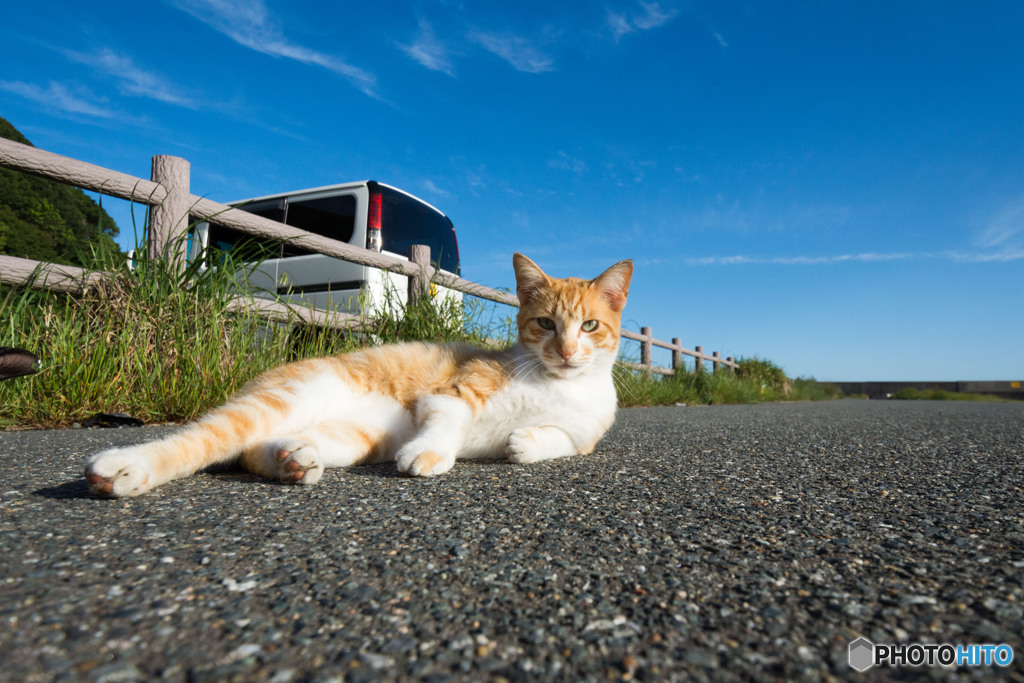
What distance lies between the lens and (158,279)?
3.81 m

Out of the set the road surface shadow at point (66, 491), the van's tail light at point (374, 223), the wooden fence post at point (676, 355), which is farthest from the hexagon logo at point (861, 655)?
the wooden fence post at point (676, 355)

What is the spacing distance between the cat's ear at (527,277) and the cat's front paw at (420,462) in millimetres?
1110

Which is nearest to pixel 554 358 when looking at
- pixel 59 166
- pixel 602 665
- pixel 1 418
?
pixel 602 665

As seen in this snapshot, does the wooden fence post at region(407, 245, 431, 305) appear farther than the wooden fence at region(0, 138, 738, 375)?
Yes

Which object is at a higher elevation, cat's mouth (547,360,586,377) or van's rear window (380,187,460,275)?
van's rear window (380,187,460,275)

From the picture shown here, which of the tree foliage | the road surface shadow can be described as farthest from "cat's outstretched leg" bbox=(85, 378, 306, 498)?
the tree foliage

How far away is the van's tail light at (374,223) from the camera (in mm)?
6805

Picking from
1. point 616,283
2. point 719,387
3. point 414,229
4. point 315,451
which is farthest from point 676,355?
point 315,451

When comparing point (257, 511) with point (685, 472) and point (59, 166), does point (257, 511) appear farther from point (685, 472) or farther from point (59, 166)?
point (59, 166)

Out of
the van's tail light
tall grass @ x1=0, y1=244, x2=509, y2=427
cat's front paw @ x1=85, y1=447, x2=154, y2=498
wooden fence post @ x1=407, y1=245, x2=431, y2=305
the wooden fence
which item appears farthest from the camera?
the van's tail light

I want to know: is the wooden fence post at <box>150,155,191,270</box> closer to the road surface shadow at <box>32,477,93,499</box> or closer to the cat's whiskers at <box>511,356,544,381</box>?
the road surface shadow at <box>32,477,93,499</box>

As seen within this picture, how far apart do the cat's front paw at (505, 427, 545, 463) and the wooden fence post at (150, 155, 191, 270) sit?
124 inches

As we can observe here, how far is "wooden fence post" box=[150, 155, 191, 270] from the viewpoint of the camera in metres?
3.98

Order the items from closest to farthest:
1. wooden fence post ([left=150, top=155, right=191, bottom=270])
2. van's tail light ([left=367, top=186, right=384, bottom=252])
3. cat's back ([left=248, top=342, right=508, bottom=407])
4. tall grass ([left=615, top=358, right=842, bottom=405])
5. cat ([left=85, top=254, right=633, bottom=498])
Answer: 1. cat ([left=85, top=254, right=633, bottom=498])
2. cat's back ([left=248, top=342, right=508, bottom=407])
3. wooden fence post ([left=150, top=155, right=191, bottom=270])
4. van's tail light ([left=367, top=186, right=384, bottom=252])
5. tall grass ([left=615, top=358, right=842, bottom=405])
